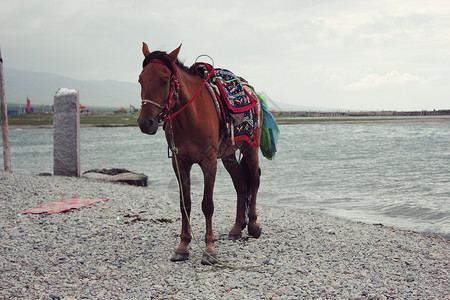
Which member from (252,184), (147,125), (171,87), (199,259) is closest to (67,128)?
(252,184)

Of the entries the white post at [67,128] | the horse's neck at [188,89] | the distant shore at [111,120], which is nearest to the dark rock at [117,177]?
the white post at [67,128]

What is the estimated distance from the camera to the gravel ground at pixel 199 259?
457 centimetres

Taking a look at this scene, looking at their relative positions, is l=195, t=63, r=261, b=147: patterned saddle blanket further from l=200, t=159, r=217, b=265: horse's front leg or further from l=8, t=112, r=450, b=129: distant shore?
l=8, t=112, r=450, b=129: distant shore

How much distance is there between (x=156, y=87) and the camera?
179 inches

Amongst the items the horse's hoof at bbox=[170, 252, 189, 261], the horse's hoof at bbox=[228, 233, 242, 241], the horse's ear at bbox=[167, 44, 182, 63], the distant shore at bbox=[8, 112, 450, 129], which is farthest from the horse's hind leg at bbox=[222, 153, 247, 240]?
the distant shore at bbox=[8, 112, 450, 129]

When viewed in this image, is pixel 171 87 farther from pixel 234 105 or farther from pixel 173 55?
pixel 234 105

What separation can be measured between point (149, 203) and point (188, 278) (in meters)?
4.38

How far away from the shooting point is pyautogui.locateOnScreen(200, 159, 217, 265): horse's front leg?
5172mm

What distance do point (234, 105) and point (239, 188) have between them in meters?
1.50

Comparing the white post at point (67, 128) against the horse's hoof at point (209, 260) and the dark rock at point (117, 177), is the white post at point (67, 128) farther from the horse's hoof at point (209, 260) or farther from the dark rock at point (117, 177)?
the horse's hoof at point (209, 260)

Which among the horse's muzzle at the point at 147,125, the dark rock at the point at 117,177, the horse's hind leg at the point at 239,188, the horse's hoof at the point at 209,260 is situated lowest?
the dark rock at the point at 117,177

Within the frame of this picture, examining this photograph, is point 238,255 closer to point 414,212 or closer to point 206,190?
point 206,190

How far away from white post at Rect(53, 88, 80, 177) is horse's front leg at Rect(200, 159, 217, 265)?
893 cm

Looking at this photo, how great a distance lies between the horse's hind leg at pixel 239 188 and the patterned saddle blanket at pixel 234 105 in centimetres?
53
